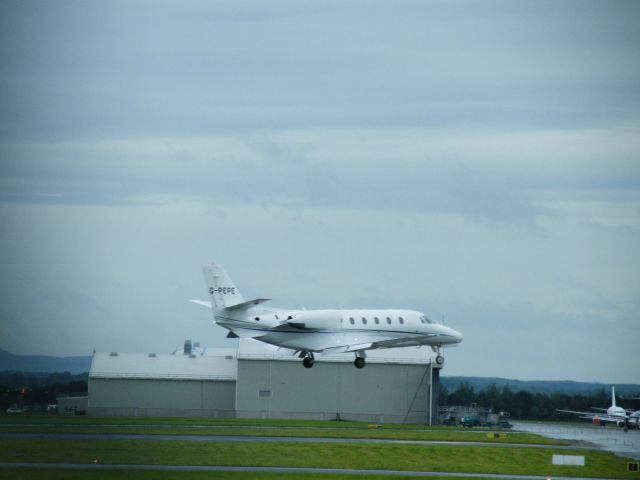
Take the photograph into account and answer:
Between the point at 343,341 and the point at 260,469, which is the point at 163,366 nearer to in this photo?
the point at 343,341

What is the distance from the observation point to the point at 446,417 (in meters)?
138

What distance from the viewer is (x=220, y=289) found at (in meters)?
111

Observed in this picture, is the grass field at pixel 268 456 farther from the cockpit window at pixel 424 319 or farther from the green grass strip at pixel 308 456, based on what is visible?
the cockpit window at pixel 424 319

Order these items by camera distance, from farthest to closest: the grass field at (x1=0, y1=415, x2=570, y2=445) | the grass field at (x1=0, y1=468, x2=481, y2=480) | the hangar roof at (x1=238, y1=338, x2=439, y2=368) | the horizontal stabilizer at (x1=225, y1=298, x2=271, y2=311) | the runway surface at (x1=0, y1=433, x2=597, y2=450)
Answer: the hangar roof at (x1=238, y1=338, x2=439, y2=368) → the horizontal stabilizer at (x1=225, y1=298, x2=271, y2=311) → the grass field at (x1=0, y1=415, x2=570, y2=445) → the runway surface at (x1=0, y1=433, x2=597, y2=450) → the grass field at (x1=0, y1=468, x2=481, y2=480)

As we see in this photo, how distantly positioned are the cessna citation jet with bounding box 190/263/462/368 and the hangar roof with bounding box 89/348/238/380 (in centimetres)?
2597

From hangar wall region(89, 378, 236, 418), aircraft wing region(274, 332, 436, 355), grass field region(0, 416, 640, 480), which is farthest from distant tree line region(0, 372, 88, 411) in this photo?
aircraft wing region(274, 332, 436, 355)

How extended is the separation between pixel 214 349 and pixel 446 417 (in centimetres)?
3730

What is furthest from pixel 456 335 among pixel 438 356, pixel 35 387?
pixel 35 387

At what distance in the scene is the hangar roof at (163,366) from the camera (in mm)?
137250

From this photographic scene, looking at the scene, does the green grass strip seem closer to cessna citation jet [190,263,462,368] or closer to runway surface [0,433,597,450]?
runway surface [0,433,597,450]

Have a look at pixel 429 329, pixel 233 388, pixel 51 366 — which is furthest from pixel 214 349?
pixel 51 366

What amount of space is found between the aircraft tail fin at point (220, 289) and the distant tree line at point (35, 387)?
1509cm

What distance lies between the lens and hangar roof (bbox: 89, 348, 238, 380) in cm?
13725

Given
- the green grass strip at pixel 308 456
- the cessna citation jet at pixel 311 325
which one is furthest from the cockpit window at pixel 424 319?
the green grass strip at pixel 308 456
